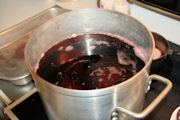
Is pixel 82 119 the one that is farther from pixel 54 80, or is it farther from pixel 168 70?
pixel 168 70

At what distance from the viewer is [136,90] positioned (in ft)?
1.31

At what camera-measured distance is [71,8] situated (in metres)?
1.10

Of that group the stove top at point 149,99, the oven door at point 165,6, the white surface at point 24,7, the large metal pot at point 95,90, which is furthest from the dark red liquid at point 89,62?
the white surface at point 24,7

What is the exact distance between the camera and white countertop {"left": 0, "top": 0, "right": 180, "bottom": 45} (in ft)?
2.76

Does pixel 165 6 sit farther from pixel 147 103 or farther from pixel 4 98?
pixel 4 98

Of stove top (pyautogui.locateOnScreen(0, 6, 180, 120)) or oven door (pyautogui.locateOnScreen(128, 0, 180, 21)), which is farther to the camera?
oven door (pyautogui.locateOnScreen(128, 0, 180, 21))

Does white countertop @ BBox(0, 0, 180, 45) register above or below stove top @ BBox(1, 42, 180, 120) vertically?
above

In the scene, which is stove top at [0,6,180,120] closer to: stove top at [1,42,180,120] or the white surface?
stove top at [1,42,180,120]

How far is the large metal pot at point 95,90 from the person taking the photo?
36 cm

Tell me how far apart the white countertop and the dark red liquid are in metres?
0.30

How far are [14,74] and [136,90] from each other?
495 mm

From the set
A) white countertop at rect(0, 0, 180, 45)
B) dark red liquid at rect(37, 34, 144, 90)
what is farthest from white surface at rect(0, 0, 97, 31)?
dark red liquid at rect(37, 34, 144, 90)

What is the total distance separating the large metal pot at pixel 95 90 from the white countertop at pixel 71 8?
0.97ft

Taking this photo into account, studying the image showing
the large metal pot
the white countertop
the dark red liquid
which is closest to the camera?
the large metal pot
